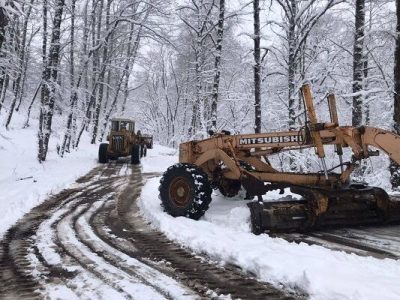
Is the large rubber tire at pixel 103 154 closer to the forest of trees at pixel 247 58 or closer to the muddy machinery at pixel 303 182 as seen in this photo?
the forest of trees at pixel 247 58

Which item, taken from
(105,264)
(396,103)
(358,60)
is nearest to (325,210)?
(105,264)

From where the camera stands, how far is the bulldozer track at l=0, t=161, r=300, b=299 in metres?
4.66

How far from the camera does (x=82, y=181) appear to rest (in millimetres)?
15688

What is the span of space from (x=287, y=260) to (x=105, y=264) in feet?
7.12

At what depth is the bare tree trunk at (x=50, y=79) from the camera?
19047 millimetres

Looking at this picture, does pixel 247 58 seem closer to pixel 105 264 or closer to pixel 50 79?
pixel 50 79

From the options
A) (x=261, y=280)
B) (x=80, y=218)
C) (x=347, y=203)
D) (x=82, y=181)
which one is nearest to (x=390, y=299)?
(x=261, y=280)

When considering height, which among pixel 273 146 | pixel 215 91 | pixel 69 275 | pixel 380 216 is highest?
pixel 215 91

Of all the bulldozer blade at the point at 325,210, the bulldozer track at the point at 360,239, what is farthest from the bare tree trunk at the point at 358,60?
the bulldozer track at the point at 360,239

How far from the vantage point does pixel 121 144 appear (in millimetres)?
25125

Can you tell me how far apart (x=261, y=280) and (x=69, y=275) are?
6.99ft

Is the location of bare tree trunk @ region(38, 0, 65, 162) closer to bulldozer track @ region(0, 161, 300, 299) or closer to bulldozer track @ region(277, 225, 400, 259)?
bulldozer track @ region(0, 161, 300, 299)

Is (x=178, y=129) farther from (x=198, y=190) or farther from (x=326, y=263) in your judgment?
(x=326, y=263)

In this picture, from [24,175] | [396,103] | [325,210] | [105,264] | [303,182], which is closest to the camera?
[105,264]
